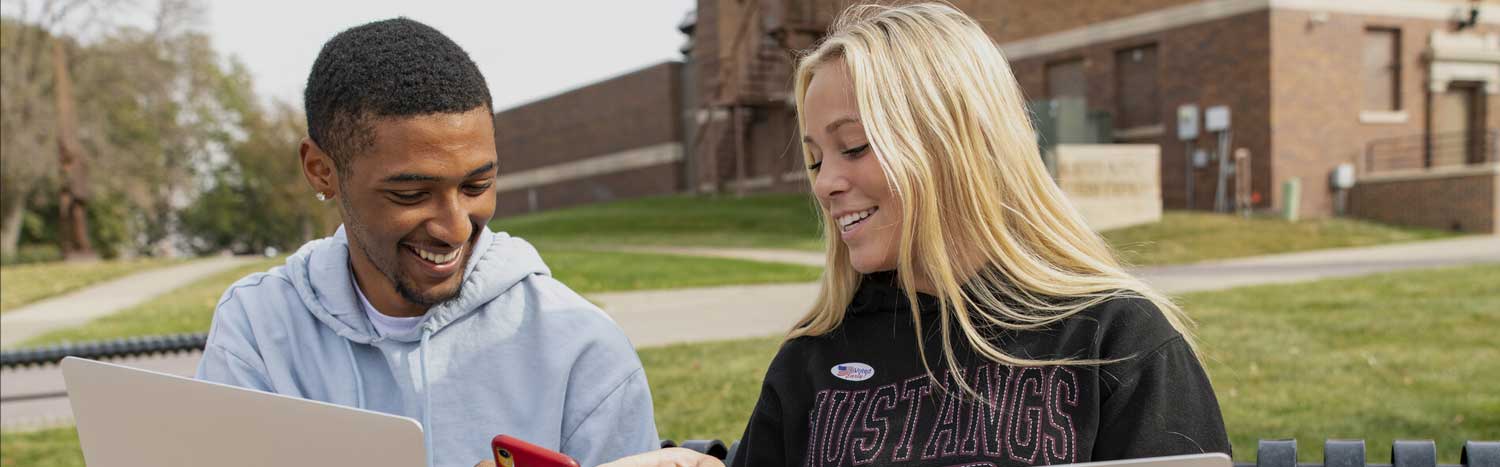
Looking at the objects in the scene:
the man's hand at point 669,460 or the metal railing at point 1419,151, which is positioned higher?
the man's hand at point 669,460

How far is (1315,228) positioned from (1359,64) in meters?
5.44

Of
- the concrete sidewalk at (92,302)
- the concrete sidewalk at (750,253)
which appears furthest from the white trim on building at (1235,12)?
the concrete sidewalk at (92,302)

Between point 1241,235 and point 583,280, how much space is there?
393 inches

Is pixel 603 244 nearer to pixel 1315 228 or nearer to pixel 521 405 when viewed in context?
pixel 1315 228

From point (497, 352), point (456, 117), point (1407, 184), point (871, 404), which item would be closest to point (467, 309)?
point (497, 352)

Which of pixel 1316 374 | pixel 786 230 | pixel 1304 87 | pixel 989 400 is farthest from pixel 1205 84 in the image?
pixel 989 400

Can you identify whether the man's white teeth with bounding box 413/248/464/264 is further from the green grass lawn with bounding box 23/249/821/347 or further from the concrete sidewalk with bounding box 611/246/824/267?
the concrete sidewalk with bounding box 611/246/824/267

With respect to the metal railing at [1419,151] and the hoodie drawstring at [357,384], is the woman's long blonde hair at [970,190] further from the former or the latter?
the metal railing at [1419,151]

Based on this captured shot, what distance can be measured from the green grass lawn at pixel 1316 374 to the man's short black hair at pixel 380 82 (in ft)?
8.53

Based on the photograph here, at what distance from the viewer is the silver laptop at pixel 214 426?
4.18ft

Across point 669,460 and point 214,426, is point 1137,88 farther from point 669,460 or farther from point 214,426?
point 214,426

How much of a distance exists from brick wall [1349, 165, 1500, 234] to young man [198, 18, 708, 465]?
71.6ft

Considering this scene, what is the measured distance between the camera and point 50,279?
45.2 ft

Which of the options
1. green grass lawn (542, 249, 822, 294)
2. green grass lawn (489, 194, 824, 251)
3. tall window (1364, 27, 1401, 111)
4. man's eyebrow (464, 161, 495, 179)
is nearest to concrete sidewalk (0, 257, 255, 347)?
green grass lawn (542, 249, 822, 294)
